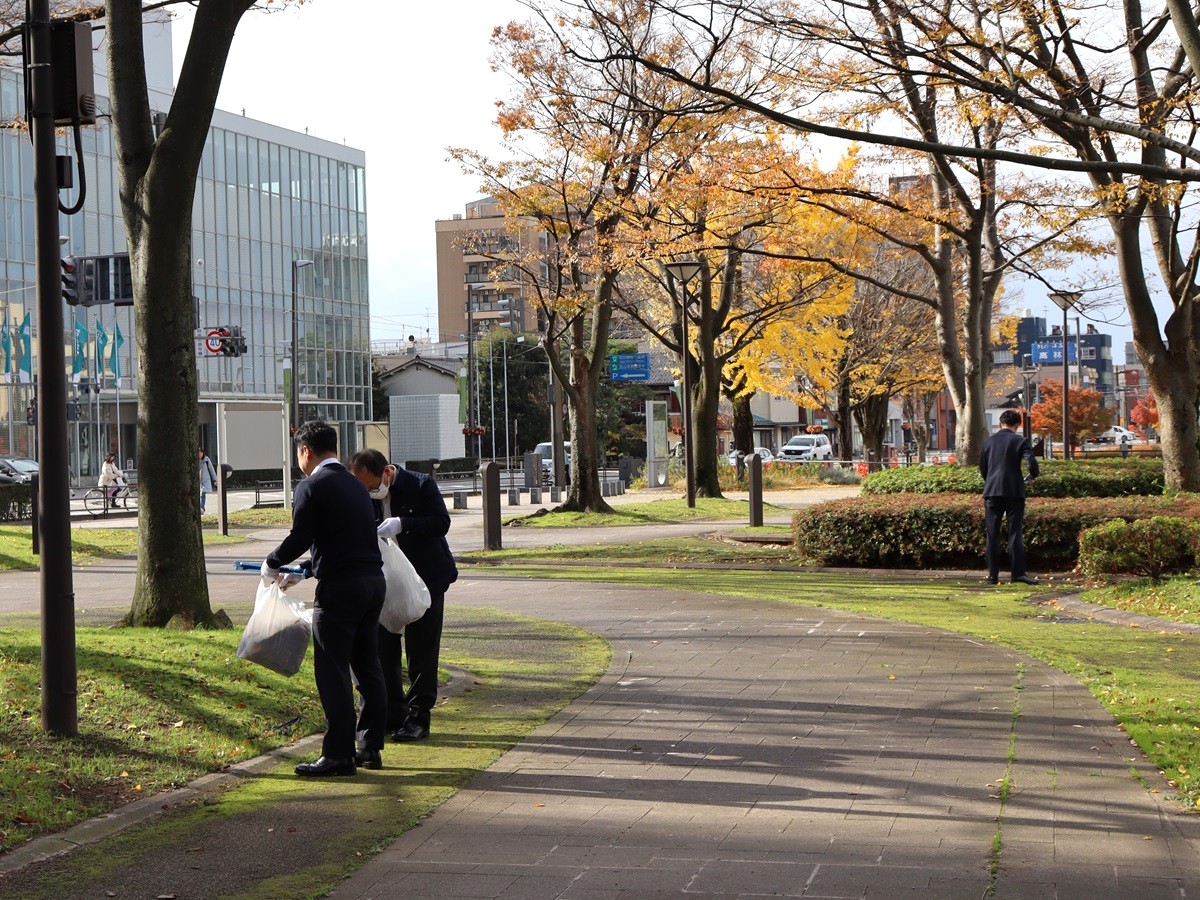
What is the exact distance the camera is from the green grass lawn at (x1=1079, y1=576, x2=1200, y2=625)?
36.3 feet

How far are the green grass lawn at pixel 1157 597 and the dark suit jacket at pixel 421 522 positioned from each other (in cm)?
658

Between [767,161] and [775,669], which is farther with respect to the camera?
[767,161]

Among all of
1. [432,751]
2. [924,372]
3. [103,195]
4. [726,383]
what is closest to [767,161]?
[432,751]

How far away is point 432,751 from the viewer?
261 inches

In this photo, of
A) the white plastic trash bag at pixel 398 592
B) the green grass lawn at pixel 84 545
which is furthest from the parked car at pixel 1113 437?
the white plastic trash bag at pixel 398 592

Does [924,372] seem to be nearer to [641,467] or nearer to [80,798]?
[641,467]

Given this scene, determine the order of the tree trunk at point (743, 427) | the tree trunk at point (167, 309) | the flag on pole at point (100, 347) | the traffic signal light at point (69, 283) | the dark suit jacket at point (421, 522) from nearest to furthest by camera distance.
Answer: the dark suit jacket at point (421, 522) < the tree trunk at point (167, 309) < the traffic signal light at point (69, 283) < the tree trunk at point (743, 427) < the flag on pole at point (100, 347)

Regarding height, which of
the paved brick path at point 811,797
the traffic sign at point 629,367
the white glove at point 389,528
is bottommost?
the paved brick path at point 811,797

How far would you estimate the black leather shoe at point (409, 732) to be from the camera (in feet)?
22.4

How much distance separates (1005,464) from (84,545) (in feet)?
48.8

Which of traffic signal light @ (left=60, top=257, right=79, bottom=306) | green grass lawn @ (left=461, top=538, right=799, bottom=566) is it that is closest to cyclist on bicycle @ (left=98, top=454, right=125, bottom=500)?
traffic signal light @ (left=60, top=257, right=79, bottom=306)

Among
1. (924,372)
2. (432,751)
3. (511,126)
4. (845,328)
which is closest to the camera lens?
(432,751)

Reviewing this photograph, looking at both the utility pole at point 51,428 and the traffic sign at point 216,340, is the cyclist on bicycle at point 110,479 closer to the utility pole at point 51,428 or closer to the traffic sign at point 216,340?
the traffic sign at point 216,340

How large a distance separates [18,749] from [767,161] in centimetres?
1520
